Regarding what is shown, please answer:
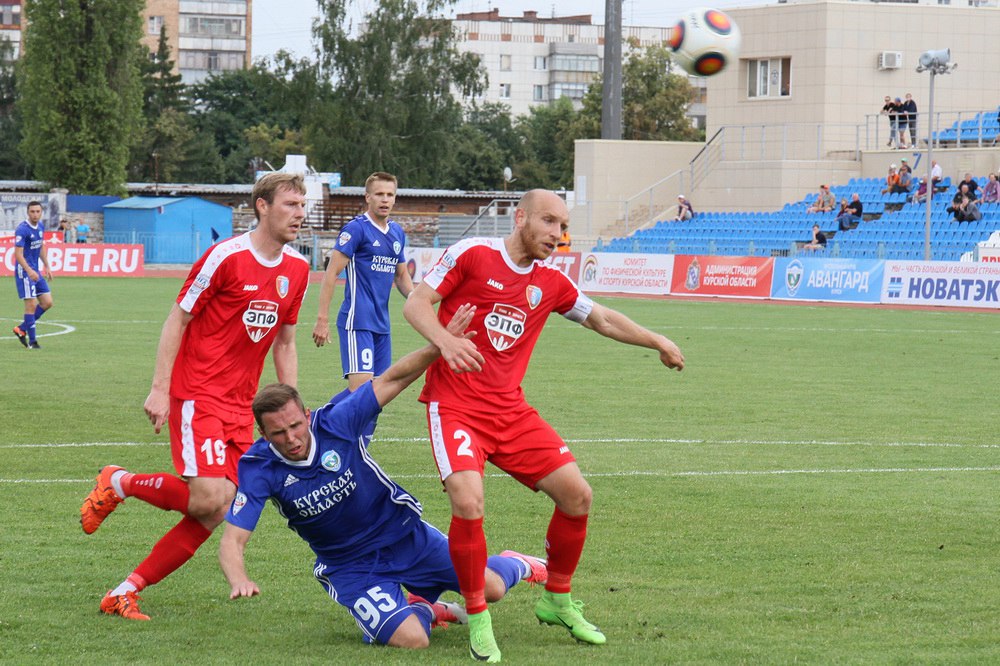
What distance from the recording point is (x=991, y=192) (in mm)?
38094

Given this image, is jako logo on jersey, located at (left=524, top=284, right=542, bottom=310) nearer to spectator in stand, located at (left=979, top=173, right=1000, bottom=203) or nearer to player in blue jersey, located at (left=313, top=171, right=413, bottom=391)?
player in blue jersey, located at (left=313, top=171, right=413, bottom=391)

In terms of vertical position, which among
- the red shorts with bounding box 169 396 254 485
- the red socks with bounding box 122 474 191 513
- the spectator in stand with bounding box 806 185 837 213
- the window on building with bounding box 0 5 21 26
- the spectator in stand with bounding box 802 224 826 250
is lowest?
the red socks with bounding box 122 474 191 513

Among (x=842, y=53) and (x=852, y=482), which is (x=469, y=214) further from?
(x=852, y=482)

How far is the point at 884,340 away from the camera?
22.4 metres

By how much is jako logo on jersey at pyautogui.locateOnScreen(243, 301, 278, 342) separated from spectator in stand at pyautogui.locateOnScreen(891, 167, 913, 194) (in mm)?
37320

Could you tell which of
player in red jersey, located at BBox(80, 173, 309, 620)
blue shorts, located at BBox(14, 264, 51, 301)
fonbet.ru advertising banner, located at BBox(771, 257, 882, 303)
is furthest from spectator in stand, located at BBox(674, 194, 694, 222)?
player in red jersey, located at BBox(80, 173, 309, 620)

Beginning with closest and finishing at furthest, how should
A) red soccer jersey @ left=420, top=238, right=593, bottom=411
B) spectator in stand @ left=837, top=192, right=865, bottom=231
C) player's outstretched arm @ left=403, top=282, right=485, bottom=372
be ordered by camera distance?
player's outstretched arm @ left=403, top=282, right=485, bottom=372 → red soccer jersey @ left=420, top=238, right=593, bottom=411 → spectator in stand @ left=837, top=192, right=865, bottom=231

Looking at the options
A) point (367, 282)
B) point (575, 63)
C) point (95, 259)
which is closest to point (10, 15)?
point (575, 63)

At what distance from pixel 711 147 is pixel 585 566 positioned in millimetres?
45428

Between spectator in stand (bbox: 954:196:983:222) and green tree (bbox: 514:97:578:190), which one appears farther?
green tree (bbox: 514:97:578:190)

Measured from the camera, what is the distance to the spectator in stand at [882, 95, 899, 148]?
148 feet

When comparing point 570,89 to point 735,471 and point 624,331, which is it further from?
point 624,331

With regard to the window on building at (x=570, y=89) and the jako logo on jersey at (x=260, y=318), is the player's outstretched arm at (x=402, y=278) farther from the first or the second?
the window on building at (x=570, y=89)

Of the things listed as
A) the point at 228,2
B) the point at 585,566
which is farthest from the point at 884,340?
the point at 228,2
